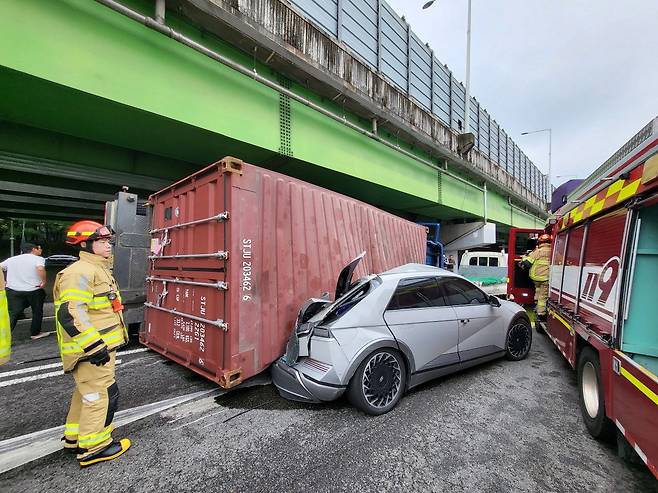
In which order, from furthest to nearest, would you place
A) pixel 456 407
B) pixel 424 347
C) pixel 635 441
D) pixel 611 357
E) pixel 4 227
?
1. pixel 4 227
2. pixel 424 347
3. pixel 456 407
4. pixel 611 357
5. pixel 635 441

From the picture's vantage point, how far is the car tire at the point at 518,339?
4.43 meters

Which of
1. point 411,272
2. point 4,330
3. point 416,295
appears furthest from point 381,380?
point 4,330

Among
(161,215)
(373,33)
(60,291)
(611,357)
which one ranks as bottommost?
(611,357)

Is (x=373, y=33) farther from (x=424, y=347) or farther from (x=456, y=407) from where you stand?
(x=456, y=407)

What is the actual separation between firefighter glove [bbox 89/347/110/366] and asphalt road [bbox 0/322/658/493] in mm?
764

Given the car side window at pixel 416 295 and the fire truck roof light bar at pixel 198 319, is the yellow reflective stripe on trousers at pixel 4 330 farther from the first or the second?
the car side window at pixel 416 295

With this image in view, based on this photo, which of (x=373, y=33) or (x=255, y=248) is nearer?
(x=255, y=248)

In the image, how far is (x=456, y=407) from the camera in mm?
3129

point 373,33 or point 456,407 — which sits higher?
point 373,33

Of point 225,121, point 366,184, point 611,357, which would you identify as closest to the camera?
point 611,357

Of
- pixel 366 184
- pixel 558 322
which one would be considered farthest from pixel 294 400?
pixel 366 184

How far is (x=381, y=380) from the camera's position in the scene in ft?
9.95

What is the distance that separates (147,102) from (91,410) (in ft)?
13.2

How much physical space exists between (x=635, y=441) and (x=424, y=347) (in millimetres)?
1699
